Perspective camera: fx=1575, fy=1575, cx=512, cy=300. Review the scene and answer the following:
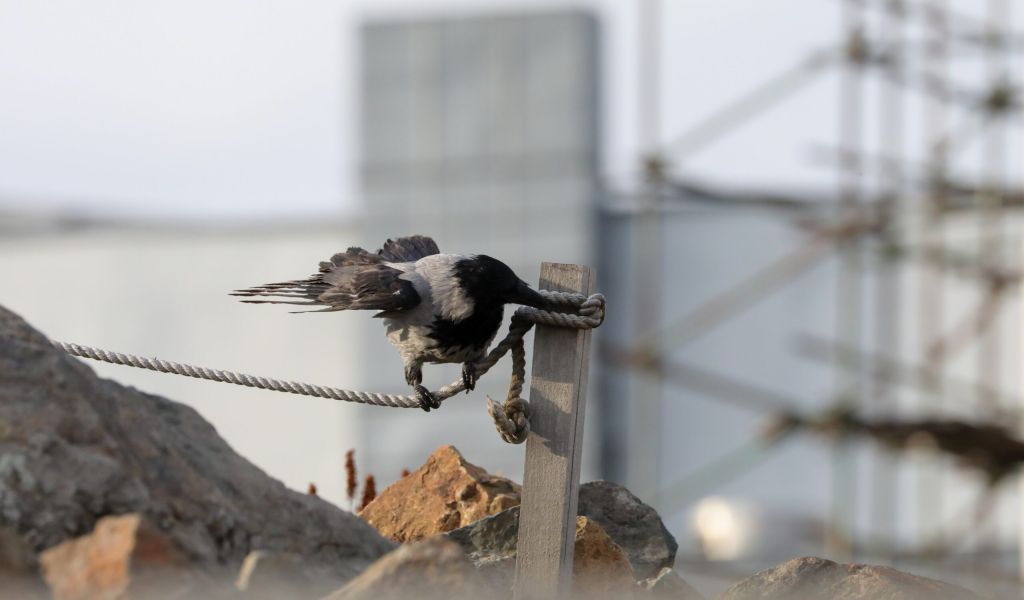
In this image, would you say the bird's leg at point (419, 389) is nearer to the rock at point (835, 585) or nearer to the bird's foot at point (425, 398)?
the bird's foot at point (425, 398)

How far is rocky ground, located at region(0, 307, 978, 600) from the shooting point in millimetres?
2252

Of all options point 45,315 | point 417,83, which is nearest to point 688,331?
point 417,83

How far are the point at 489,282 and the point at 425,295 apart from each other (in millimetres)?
120

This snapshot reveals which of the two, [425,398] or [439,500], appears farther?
[439,500]

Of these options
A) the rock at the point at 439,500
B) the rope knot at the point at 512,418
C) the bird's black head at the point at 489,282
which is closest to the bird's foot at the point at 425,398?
the rope knot at the point at 512,418

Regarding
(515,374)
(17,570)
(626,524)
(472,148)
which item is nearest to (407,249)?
(515,374)

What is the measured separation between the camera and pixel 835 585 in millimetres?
2924

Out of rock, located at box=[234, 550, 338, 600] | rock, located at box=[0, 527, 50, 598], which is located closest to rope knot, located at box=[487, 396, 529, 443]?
rock, located at box=[234, 550, 338, 600]

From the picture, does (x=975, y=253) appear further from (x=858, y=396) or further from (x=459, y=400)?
(x=459, y=400)

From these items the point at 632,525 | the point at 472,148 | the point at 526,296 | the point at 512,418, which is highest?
the point at 526,296

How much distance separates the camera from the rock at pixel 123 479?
8.04ft

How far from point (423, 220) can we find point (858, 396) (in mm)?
5009

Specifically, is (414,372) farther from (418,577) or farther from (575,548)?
(418,577)

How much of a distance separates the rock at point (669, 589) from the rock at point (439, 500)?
1.73ft
